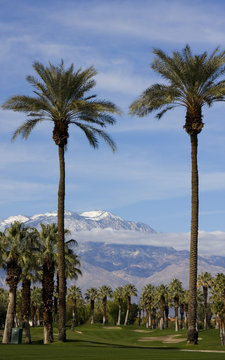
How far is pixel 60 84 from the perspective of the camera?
42000mm

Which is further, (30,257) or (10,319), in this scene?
(30,257)

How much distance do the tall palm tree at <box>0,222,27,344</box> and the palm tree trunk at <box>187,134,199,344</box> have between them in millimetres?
24553

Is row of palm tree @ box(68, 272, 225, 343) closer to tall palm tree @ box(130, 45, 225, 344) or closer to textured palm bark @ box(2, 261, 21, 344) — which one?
textured palm bark @ box(2, 261, 21, 344)

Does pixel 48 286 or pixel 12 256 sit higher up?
pixel 12 256

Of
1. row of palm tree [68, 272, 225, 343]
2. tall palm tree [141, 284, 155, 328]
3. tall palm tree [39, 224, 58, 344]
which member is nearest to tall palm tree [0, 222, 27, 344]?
tall palm tree [39, 224, 58, 344]

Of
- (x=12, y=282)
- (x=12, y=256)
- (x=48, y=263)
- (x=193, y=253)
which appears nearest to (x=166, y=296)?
(x=48, y=263)

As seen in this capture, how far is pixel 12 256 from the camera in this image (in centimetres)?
5791

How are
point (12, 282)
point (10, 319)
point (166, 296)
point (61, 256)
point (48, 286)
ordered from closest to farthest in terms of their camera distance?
point (61, 256) → point (10, 319) → point (12, 282) → point (48, 286) → point (166, 296)

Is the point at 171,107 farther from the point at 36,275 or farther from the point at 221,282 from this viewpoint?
the point at 221,282

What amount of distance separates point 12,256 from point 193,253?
25263mm

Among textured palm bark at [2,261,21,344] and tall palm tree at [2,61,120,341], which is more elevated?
tall palm tree at [2,61,120,341]

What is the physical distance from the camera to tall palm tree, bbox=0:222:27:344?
190 feet

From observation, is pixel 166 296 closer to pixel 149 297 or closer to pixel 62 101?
pixel 149 297

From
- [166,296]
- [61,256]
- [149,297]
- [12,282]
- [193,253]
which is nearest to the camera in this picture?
[193,253]
